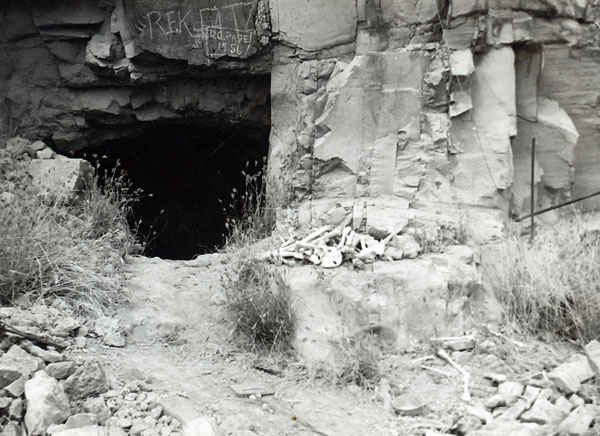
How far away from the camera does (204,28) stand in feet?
21.5

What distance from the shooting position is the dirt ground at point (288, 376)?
3711 mm

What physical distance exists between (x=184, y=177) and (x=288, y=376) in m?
5.86

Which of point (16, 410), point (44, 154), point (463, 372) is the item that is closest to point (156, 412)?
point (16, 410)

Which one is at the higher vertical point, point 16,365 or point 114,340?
point 16,365

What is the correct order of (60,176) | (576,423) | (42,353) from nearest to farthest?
1. (576,423)
2. (42,353)
3. (60,176)

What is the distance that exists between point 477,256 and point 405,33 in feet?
6.63

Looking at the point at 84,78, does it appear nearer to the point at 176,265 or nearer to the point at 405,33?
the point at 176,265

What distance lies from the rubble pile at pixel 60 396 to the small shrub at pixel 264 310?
0.84 metres

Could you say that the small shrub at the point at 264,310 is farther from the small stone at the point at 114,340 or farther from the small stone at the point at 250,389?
the small stone at the point at 114,340

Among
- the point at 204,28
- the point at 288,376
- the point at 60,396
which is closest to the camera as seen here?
the point at 60,396

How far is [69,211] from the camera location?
18.9ft

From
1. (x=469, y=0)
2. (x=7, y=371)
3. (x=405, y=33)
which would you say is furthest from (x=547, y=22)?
(x=7, y=371)

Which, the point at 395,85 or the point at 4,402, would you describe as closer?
the point at 4,402

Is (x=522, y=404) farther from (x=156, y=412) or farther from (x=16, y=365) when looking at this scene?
(x=16, y=365)
